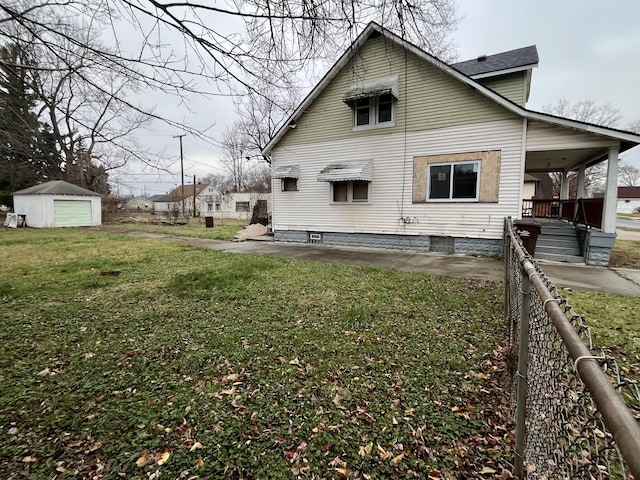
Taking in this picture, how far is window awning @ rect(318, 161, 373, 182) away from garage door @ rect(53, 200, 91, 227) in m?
19.2

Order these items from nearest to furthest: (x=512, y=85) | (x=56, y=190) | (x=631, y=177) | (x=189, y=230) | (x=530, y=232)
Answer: (x=530, y=232), (x=512, y=85), (x=189, y=230), (x=56, y=190), (x=631, y=177)

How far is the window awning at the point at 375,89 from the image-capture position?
32.7 feet

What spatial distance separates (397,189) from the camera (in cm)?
1069

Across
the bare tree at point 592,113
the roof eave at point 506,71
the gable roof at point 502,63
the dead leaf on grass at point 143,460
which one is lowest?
the dead leaf on grass at point 143,460

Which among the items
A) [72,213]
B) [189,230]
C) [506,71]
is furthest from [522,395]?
[72,213]

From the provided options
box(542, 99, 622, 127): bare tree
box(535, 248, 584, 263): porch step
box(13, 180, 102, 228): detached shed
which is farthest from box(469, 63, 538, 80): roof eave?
box(542, 99, 622, 127): bare tree

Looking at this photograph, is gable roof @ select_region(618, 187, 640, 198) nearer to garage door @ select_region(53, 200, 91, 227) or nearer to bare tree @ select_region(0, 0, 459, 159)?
bare tree @ select_region(0, 0, 459, 159)

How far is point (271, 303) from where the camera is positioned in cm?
514

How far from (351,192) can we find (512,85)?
253 inches

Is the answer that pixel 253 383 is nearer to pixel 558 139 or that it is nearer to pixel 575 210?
pixel 558 139

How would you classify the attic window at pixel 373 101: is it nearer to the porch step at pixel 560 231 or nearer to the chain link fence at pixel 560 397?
the porch step at pixel 560 231

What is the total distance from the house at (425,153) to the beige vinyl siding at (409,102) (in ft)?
0.11

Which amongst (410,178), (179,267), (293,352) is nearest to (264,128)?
(410,178)

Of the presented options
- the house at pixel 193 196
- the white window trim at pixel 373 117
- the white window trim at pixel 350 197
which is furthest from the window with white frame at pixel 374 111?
the house at pixel 193 196
